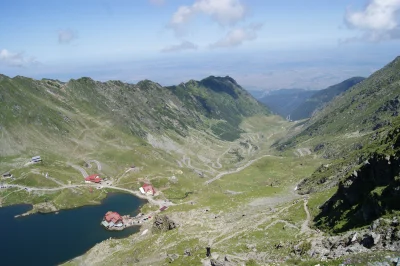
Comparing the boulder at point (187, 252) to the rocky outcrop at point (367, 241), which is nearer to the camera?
the rocky outcrop at point (367, 241)

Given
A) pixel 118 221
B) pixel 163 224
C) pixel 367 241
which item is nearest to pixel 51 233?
pixel 118 221

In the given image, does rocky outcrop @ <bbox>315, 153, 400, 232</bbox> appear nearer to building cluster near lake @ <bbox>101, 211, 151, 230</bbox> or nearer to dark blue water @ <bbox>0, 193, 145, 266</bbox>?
dark blue water @ <bbox>0, 193, 145, 266</bbox>

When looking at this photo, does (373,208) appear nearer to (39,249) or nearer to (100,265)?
(100,265)

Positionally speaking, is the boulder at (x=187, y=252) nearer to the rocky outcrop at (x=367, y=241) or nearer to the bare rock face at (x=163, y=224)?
the bare rock face at (x=163, y=224)

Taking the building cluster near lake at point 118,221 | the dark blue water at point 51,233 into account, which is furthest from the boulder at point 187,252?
the building cluster near lake at point 118,221

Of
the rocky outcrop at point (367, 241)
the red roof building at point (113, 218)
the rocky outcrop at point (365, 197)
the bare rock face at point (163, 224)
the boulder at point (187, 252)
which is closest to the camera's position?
the rocky outcrop at point (367, 241)

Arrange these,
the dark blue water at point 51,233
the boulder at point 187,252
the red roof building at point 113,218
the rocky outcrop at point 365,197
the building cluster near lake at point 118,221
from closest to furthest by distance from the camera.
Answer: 1. the rocky outcrop at point 365,197
2. the boulder at point 187,252
3. the dark blue water at point 51,233
4. the building cluster near lake at point 118,221
5. the red roof building at point 113,218
